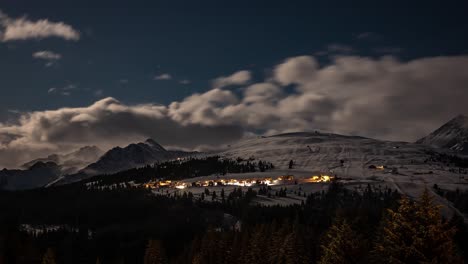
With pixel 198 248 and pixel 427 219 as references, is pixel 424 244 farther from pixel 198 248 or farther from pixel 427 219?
pixel 198 248

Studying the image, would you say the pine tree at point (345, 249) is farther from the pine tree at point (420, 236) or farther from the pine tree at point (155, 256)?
the pine tree at point (155, 256)

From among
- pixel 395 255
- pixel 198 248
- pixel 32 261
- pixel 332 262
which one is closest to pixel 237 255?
pixel 198 248

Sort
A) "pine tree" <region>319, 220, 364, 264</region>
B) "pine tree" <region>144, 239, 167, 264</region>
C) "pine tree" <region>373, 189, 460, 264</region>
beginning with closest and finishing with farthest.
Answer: "pine tree" <region>373, 189, 460, 264</region>, "pine tree" <region>319, 220, 364, 264</region>, "pine tree" <region>144, 239, 167, 264</region>

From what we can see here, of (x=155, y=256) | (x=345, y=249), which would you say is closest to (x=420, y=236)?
(x=345, y=249)

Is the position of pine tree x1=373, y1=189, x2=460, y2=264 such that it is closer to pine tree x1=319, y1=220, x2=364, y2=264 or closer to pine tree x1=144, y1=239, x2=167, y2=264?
pine tree x1=319, y1=220, x2=364, y2=264

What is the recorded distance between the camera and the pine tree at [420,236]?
107 feet

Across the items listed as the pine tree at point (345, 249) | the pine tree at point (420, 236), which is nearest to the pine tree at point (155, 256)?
the pine tree at point (345, 249)

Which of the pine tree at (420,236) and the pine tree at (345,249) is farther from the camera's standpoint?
the pine tree at (345,249)

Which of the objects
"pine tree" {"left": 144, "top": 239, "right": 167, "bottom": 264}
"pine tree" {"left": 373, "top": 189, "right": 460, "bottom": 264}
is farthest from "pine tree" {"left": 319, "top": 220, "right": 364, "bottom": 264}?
"pine tree" {"left": 144, "top": 239, "right": 167, "bottom": 264}

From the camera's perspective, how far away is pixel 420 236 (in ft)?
109

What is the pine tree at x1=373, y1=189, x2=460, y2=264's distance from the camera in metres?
32.5

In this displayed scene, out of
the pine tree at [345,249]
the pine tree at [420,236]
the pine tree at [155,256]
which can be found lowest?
the pine tree at [155,256]

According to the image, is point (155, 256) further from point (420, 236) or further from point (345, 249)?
point (420, 236)

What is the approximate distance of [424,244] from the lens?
32.8 meters
